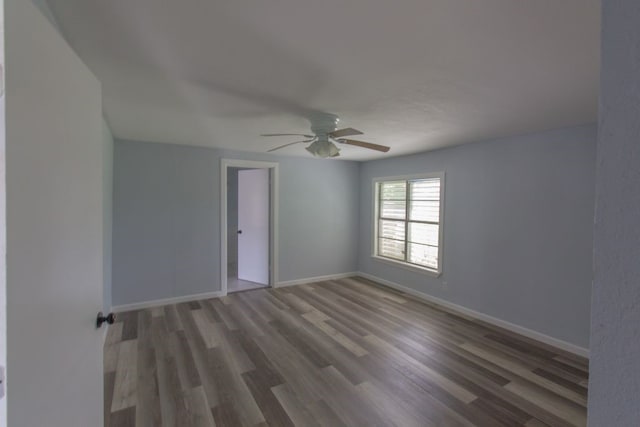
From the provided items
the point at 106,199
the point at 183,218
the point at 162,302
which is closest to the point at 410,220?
the point at 183,218

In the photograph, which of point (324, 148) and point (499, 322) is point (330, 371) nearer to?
point (324, 148)

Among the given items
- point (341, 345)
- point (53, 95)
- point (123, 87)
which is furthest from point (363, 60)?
point (341, 345)

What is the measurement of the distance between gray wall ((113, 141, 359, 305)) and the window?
1044 mm

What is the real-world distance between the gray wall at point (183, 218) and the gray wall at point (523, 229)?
6.69 feet

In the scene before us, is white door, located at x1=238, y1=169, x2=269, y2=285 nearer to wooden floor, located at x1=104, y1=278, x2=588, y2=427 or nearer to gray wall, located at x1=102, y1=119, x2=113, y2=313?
wooden floor, located at x1=104, y1=278, x2=588, y2=427

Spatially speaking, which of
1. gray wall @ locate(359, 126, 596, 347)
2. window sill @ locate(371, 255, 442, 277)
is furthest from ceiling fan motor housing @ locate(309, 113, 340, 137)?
window sill @ locate(371, 255, 442, 277)

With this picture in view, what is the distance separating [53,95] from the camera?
0.90 meters

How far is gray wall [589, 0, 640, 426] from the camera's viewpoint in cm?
41

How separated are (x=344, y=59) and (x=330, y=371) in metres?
2.37

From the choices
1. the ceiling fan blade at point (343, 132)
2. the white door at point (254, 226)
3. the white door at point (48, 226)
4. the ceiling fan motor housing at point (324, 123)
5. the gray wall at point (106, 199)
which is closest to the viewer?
the white door at point (48, 226)

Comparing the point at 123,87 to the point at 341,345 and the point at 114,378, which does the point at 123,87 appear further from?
the point at 341,345

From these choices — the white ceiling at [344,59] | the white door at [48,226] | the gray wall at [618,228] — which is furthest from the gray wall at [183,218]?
the gray wall at [618,228]

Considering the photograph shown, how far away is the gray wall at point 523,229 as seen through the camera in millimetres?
2852

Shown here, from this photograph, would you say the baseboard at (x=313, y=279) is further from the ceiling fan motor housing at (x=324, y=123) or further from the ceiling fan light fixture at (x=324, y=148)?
the ceiling fan motor housing at (x=324, y=123)
